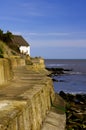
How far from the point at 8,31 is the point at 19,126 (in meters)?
53.6

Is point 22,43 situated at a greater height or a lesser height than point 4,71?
greater

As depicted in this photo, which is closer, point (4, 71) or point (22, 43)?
point (4, 71)

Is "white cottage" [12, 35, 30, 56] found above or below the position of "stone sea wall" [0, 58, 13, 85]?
above

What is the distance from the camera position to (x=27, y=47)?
282 ft

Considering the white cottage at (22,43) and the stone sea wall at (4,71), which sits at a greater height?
the white cottage at (22,43)

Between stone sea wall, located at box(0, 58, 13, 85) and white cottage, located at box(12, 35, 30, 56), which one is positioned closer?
stone sea wall, located at box(0, 58, 13, 85)

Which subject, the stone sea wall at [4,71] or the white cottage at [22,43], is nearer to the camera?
the stone sea wall at [4,71]

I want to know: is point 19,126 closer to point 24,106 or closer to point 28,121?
point 24,106

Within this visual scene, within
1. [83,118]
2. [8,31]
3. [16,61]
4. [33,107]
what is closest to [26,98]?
[33,107]

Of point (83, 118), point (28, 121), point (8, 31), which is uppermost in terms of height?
point (8, 31)

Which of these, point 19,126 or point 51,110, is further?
point 51,110

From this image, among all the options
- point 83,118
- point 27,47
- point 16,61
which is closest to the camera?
point 83,118

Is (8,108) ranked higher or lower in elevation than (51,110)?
higher

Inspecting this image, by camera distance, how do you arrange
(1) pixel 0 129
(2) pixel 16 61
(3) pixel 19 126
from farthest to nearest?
(2) pixel 16 61 → (3) pixel 19 126 → (1) pixel 0 129
